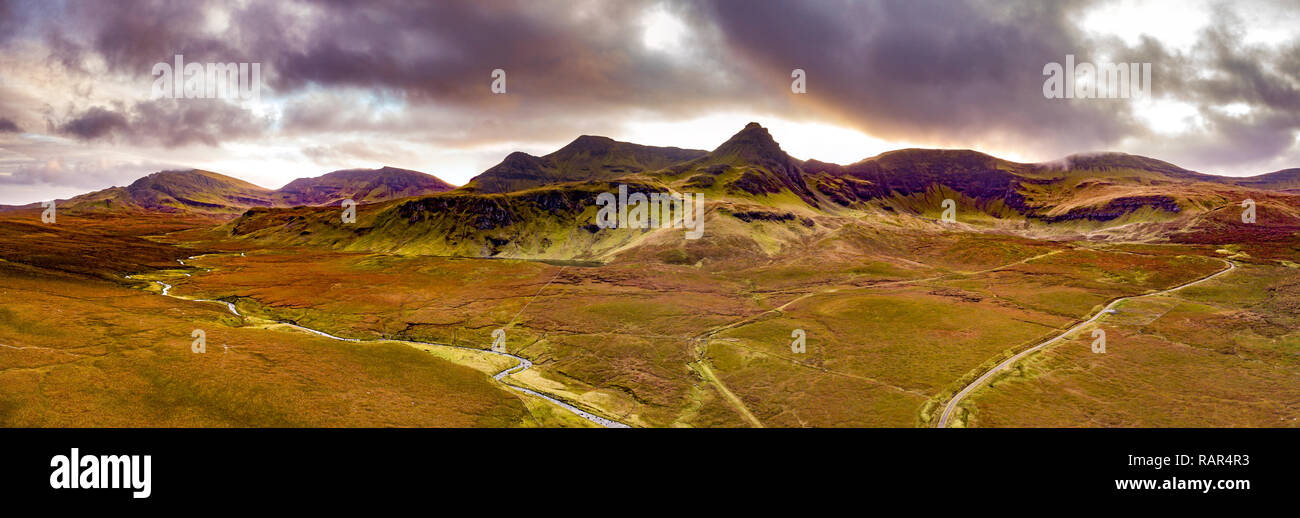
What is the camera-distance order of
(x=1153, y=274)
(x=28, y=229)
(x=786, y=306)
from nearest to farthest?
(x=786, y=306) → (x=1153, y=274) → (x=28, y=229)

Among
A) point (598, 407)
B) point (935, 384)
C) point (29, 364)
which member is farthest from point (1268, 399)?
point (29, 364)

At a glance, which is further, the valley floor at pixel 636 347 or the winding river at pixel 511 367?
the winding river at pixel 511 367

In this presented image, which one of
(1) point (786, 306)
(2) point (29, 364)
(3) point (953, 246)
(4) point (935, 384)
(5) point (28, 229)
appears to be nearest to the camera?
(2) point (29, 364)

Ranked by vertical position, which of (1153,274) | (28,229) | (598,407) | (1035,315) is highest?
(28,229)

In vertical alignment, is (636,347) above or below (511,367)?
above

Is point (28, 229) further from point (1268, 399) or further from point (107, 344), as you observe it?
point (1268, 399)

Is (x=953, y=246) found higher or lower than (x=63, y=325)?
higher

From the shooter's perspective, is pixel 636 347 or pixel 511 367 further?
pixel 636 347

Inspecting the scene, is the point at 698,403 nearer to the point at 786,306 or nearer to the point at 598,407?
the point at 598,407

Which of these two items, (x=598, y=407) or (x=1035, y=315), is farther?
(x=1035, y=315)

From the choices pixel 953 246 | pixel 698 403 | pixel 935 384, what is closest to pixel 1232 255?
pixel 953 246

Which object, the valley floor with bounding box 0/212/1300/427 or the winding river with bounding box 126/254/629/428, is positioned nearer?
the valley floor with bounding box 0/212/1300/427
